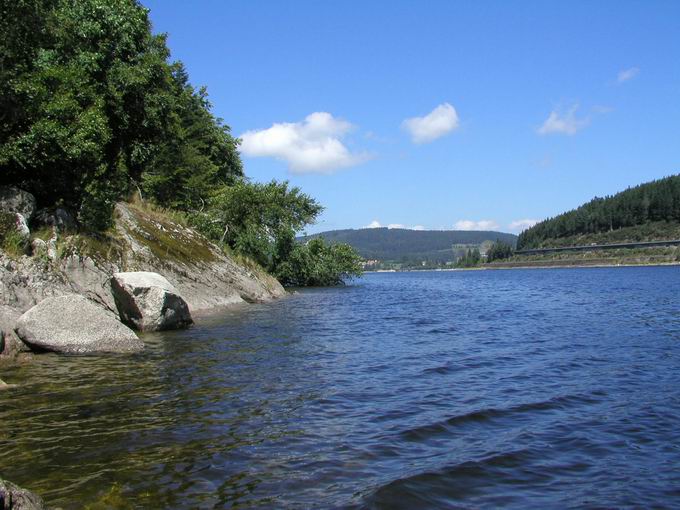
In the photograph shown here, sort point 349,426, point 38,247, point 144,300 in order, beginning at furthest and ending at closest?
point 144,300
point 38,247
point 349,426

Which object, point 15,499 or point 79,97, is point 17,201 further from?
point 15,499

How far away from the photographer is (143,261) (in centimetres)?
2391

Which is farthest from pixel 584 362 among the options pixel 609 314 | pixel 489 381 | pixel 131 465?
pixel 609 314

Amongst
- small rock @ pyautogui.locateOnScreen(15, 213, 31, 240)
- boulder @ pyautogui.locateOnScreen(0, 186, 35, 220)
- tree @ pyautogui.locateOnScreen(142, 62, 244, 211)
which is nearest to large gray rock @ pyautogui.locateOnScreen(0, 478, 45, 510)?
small rock @ pyautogui.locateOnScreen(15, 213, 31, 240)

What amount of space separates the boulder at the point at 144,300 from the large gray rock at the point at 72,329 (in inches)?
124

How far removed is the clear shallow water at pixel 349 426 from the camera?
6.36m

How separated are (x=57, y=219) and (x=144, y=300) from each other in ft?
15.2

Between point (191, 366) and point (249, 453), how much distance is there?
19.8 ft

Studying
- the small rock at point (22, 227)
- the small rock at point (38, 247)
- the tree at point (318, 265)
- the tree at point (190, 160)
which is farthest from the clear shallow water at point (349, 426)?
the tree at point (318, 265)

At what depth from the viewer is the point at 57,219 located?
19.9 m

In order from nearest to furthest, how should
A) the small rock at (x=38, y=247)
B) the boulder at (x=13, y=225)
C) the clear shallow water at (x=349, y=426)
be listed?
the clear shallow water at (x=349, y=426) → the boulder at (x=13, y=225) → the small rock at (x=38, y=247)

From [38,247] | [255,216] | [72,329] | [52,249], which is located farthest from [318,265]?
[72,329]

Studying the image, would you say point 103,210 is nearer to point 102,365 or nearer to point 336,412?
point 102,365

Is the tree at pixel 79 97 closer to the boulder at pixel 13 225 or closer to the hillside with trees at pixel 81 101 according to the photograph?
the hillside with trees at pixel 81 101
